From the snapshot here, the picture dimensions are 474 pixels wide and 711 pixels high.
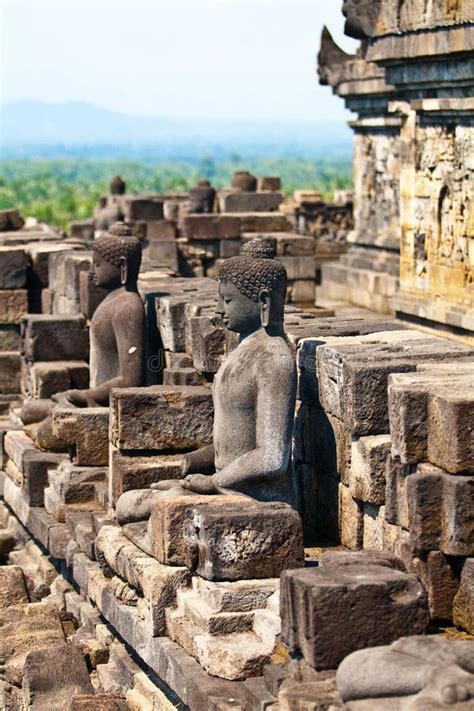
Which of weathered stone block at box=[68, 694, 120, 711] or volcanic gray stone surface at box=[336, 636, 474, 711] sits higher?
volcanic gray stone surface at box=[336, 636, 474, 711]

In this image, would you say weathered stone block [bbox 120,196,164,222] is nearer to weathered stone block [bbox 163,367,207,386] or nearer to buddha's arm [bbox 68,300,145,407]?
buddha's arm [bbox 68,300,145,407]

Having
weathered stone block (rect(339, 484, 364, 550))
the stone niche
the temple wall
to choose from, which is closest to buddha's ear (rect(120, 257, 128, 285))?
weathered stone block (rect(339, 484, 364, 550))

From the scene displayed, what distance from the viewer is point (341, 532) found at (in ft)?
23.2

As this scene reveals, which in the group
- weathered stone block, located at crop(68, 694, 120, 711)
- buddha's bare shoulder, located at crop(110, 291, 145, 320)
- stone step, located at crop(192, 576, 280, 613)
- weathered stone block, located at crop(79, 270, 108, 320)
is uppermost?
buddha's bare shoulder, located at crop(110, 291, 145, 320)

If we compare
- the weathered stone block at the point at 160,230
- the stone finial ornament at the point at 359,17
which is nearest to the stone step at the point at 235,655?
the stone finial ornament at the point at 359,17

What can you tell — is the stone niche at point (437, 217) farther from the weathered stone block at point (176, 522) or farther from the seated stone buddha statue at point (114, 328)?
the weathered stone block at point (176, 522)

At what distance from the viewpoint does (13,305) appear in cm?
1298

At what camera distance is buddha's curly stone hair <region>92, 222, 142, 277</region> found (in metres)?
9.68

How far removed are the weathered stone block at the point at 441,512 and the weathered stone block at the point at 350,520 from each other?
0.92 metres

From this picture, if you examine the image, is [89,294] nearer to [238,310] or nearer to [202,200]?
[238,310]

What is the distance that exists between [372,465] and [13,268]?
6.91m

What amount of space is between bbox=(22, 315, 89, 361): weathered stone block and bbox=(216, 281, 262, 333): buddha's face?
4613mm

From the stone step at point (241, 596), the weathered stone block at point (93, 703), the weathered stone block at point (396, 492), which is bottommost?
the weathered stone block at point (93, 703)

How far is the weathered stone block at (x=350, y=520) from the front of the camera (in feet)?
22.6
